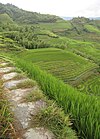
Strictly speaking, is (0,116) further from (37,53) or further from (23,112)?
(37,53)

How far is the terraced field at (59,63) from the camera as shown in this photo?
112 ft

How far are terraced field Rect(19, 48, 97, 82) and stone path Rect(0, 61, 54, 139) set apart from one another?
28.3m

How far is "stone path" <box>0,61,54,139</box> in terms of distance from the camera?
257cm

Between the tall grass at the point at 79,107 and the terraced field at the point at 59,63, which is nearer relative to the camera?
the tall grass at the point at 79,107

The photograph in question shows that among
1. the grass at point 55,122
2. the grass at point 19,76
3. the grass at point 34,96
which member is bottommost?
the grass at point 55,122

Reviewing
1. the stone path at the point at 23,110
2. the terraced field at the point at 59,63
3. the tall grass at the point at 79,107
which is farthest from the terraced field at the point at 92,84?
the tall grass at the point at 79,107

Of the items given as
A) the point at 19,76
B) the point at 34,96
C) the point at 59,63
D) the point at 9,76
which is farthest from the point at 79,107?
the point at 59,63

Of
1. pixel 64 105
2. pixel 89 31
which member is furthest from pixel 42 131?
pixel 89 31

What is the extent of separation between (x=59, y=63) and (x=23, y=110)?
35.3 m

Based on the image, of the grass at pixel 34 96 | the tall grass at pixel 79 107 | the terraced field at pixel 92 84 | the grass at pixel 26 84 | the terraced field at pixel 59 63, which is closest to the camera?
the tall grass at pixel 79 107

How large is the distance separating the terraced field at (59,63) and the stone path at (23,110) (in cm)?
2828

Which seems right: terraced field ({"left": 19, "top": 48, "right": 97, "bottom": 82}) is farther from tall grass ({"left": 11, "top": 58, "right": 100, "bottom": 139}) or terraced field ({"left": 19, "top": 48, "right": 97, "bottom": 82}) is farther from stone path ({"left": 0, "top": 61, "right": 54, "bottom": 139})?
tall grass ({"left": 11, "top": 58, "right": 100, "bottom": 139})

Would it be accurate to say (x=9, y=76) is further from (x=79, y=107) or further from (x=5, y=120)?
(x=5, y=120)

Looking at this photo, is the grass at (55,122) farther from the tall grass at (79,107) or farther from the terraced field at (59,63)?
the terraced field at (59,63)
